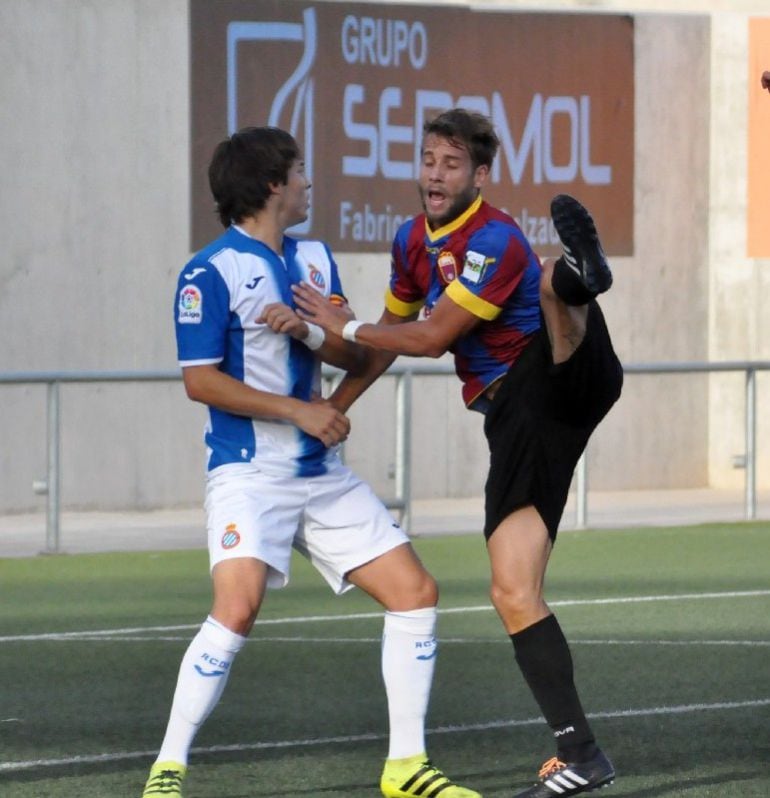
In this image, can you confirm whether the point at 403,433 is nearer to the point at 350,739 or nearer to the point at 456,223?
the point at 350,739

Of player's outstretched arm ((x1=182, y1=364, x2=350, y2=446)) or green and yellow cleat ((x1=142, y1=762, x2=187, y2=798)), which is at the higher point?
player's outstretched arm ((x1=182, y1=364, x2=350, y2=446))

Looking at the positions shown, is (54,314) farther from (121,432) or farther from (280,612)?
(280,612)

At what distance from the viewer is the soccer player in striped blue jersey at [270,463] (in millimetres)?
6578

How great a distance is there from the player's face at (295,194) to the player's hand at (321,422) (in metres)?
0.56

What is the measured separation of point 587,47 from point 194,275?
46.1 ft

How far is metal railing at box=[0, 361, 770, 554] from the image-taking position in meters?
14.5

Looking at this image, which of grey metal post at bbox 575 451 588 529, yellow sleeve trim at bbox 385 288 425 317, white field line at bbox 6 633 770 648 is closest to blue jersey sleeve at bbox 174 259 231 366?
Result: yellow sleeve trim at bbox 385 288 425 317

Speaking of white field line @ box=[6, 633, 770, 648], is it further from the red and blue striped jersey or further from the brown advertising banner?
the brown advertising banner

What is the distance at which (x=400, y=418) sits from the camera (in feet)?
51.5

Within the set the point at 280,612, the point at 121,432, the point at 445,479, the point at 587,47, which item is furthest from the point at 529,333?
the point at 587,47

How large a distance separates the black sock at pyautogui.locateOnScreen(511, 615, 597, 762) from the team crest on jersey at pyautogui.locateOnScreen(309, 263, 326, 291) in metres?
1.21

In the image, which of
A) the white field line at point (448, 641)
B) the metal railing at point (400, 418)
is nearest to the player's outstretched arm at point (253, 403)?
the white field line at point (448, 641)

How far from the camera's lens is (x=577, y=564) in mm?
14281

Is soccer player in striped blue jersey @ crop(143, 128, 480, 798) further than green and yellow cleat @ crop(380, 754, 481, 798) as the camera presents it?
No
